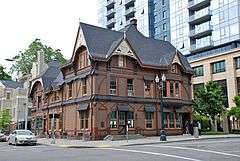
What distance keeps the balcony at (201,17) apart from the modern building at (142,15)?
344 inches

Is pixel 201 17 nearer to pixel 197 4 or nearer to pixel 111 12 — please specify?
pixel 197 4

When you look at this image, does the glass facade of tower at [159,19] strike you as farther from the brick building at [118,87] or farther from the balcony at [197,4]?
the brick building at [118,87]

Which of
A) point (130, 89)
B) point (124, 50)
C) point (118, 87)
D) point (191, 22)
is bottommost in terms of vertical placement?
point (130, 89)

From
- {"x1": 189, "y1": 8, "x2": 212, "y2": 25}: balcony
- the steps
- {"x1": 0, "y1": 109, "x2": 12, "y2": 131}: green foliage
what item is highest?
{"x1": 189, "y1": 8, "x2": 212, "y2": 25}: balcony

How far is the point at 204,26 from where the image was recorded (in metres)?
63.9

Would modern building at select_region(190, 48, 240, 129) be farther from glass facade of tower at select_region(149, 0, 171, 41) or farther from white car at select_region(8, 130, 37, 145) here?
white car at select_region(8, 130, 37, 145)

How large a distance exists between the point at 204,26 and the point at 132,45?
89.2 feet

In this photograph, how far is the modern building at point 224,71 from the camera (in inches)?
2221

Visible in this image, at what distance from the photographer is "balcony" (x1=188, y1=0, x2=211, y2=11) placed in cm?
6482

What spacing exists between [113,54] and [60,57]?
4567 centimetres

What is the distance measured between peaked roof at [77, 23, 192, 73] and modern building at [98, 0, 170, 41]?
31.2 meters

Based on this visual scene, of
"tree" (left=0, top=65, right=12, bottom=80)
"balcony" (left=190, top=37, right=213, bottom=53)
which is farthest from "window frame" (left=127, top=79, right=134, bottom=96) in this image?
"tree" (left=0, top=65, right=12, bottom=80)

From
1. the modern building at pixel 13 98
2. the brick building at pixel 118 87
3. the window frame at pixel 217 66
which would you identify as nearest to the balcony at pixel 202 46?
the window frame at pixel 217 66

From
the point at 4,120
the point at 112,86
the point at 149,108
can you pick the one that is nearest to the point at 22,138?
the point at 112,86
